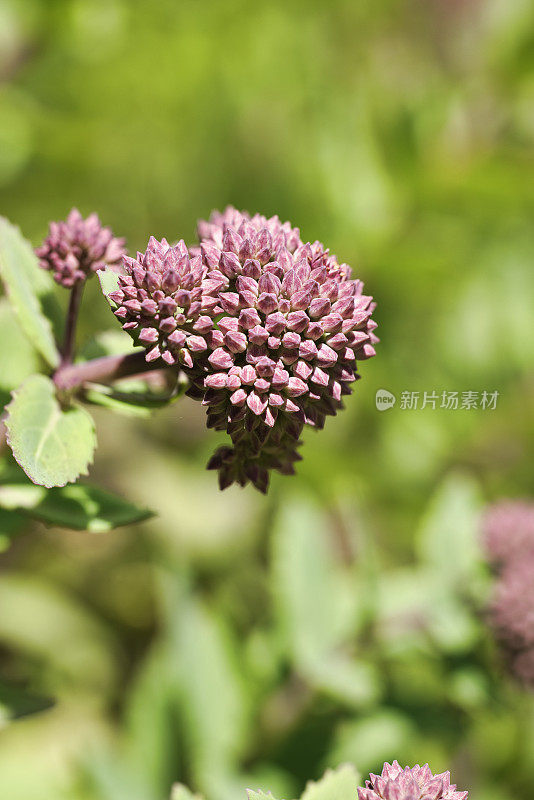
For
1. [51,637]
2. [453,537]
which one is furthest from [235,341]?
[51,637]

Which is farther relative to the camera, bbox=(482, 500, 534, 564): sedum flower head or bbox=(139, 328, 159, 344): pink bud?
bbox=(482, 500, 534, 564): sedum flower head

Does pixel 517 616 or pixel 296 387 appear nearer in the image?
pixel 296 387

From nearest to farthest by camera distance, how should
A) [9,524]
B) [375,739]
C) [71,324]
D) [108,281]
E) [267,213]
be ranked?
[108,281], [71,324], [9,524], [375,739], [267,213]

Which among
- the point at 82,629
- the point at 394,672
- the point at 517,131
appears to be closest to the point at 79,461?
the point at 394,672

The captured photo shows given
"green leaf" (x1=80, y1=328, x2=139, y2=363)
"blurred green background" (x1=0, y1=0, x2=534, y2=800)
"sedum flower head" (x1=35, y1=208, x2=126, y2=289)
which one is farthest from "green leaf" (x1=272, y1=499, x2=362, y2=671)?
"sedum flower head" (x1=35, y1=208, x2=126, y2=289)

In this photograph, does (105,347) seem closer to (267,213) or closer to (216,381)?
(216,381)

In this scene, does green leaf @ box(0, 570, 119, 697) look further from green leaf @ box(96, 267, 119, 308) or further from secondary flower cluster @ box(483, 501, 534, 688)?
green leaf @ box(96, 267, 119, 308)
